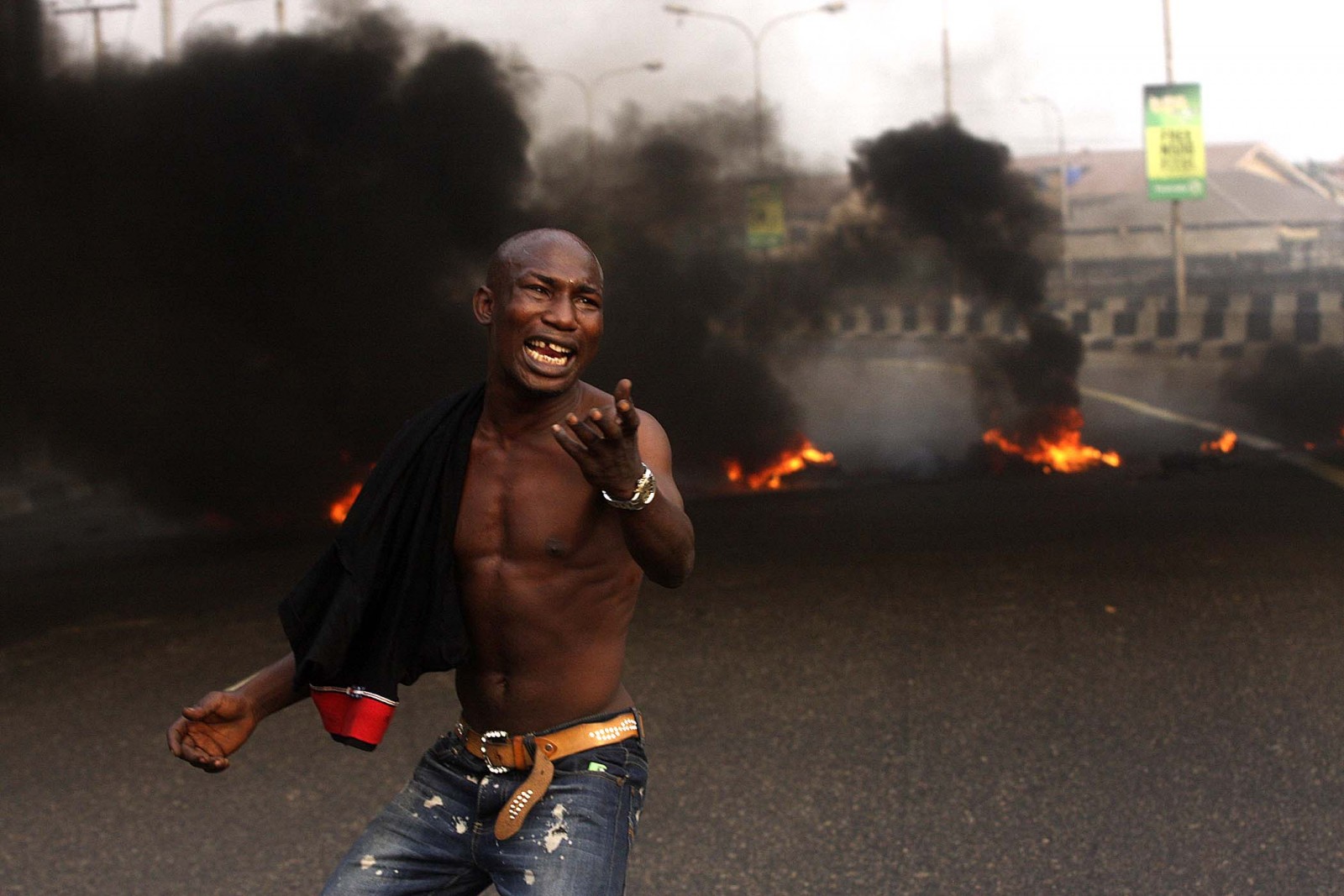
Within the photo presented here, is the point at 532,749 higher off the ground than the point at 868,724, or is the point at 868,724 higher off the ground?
the point at 532,749

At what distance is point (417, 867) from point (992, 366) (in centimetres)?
1662

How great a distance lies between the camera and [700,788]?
14.9ft

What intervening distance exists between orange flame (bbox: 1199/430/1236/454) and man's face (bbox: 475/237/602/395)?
33.3 ft

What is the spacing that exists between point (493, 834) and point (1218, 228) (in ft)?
169

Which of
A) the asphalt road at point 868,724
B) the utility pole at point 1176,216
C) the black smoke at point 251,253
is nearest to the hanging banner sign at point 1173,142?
the utility pole at point 1176,216

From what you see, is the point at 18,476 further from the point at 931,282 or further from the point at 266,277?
the point at 931,282

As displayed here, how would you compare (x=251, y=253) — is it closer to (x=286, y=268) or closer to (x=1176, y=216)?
(x=286, y=268)

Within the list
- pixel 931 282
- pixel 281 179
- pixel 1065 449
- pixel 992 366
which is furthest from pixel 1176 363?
pixel 281 179

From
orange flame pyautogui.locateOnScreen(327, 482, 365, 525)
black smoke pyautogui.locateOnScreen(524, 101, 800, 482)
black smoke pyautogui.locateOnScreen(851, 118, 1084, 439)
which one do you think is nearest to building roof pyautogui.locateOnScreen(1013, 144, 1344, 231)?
black smoke pyautogui.locateOnScreen(851, 118, 1084, 439)

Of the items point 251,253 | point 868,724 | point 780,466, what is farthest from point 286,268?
point 868,724

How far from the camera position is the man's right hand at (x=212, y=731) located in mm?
Result: 2451

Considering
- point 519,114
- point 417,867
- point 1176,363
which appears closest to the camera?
point 417,867

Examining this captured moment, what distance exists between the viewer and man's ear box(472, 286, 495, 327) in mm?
2494

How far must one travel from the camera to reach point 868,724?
5.09m
